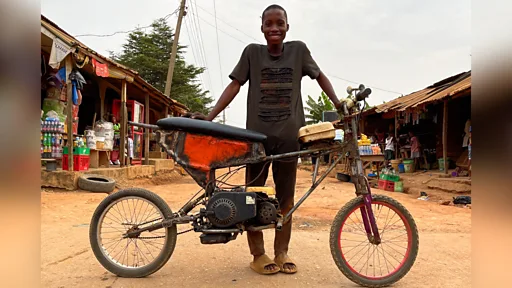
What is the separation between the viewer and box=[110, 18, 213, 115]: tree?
25938 mm

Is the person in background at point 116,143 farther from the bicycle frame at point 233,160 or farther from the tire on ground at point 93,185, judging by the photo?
the bicycle frame at point 233,160

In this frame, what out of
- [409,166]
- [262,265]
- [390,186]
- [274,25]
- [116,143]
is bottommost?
[390,186]

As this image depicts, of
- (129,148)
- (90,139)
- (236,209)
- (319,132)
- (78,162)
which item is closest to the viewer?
(236,209)

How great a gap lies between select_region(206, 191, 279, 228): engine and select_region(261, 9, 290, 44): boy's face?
1.19 metres

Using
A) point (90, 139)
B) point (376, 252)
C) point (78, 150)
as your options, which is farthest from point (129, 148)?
point (376, 252)

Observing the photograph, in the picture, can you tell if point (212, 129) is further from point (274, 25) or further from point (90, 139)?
point (90, 139)

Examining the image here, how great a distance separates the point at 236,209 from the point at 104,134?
8564 mm

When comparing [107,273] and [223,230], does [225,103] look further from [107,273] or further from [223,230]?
[107,273]

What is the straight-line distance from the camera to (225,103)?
282cm

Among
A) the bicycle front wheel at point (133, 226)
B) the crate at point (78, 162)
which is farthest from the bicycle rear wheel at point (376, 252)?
the crate at point (78, 162)

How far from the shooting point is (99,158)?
10141mm
